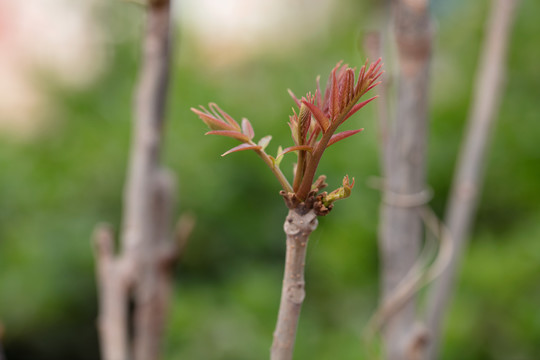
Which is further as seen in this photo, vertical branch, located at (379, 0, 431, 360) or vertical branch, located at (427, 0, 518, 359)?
vertical branch, located at (427, 0, 518, 359)

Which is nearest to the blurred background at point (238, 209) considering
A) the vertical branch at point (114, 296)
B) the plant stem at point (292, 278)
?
the vertical branch at point (114, 296)

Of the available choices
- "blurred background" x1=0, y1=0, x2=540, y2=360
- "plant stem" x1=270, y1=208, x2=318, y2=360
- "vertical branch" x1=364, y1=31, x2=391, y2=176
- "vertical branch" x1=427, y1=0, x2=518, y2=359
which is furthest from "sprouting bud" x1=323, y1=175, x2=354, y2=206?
"blurred background" x1=0, y1=0, x2=540, y2=360

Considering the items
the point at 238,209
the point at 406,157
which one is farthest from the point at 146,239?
the point at 238,209

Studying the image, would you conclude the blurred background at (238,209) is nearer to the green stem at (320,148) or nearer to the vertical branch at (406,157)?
the vertical branch at (406,157)

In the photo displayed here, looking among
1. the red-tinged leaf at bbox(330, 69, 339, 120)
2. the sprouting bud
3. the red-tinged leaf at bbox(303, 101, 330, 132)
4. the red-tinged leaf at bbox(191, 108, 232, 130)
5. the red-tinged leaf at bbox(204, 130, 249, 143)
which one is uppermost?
the red-tinged leaf at bbox(330, 69, 339, 120)

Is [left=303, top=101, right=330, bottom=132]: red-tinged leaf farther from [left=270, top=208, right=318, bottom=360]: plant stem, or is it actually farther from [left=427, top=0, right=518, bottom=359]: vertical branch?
[left=427, top=0, right=518, bottom=359]: vertical branch

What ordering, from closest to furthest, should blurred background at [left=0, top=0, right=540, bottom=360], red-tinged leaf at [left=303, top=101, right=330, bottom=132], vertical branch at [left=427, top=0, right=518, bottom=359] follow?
red-tinged leaf at [left=303, top=101, right=330, bottom=132] → vertical branch at [left=427, top=0, right=518, bottom=359] → blurred background at [left=0, top=0, right=540, bottom=360]
